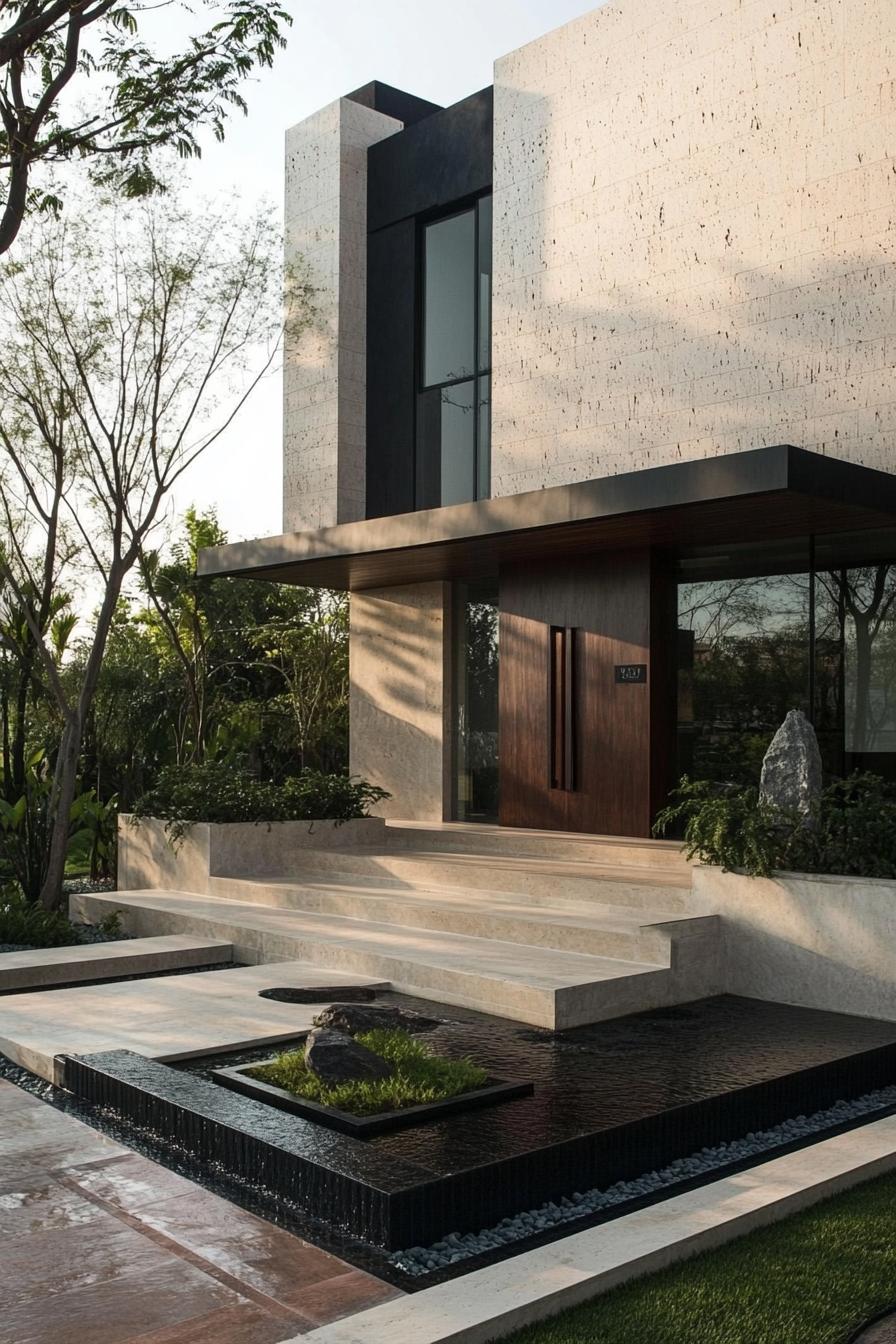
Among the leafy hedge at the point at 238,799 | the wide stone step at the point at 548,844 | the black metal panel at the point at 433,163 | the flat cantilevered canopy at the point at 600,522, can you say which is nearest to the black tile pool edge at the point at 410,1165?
the wide stone step at the point at 548,844

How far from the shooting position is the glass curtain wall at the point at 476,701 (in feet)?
46.1

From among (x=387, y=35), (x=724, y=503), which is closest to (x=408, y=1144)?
(x=724, y=503)

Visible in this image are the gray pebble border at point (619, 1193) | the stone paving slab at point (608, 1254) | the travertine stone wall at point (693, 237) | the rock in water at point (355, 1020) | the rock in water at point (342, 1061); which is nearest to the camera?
the stone paving slab at point (608, 1254)

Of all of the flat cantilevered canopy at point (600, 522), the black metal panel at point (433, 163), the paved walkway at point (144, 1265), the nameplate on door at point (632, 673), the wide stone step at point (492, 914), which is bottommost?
the paved walkway at point (144, 1265)

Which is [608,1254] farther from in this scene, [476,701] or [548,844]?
[476,701]

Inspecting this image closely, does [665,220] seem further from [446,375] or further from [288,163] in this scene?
[288,163]

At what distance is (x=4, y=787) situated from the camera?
1398 centimetres

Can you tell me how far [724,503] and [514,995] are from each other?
14.2ft

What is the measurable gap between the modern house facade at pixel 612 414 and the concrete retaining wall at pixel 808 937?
283 cm

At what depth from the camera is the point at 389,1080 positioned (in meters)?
5.44

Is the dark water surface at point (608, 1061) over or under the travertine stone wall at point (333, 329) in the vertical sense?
under

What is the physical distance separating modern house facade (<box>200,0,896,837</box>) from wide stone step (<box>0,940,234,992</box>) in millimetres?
4493

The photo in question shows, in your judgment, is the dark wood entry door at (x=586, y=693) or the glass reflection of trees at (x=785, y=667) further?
the dark wood entry door at (x=586, y=693)

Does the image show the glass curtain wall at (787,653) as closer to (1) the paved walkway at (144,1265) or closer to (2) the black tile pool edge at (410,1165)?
(2) the black tile pool edge at (410,1165)
